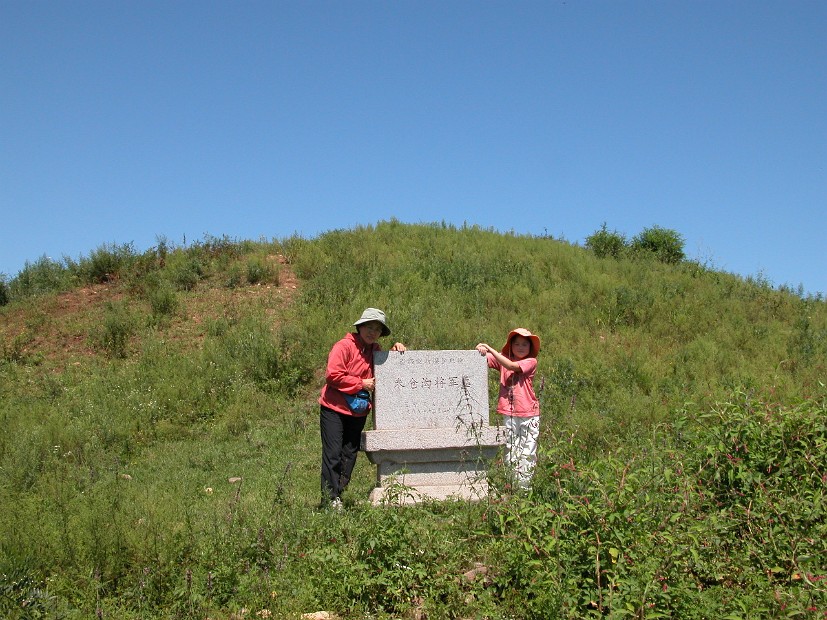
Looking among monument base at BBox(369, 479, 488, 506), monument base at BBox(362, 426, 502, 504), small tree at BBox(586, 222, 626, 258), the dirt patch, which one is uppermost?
small tree at BBox(586, 222, 626, 258)

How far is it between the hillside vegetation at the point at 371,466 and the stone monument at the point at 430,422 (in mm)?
527

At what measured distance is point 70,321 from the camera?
1369 cm

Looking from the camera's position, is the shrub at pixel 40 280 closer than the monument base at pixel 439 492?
No

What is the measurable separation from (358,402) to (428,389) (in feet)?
2.57

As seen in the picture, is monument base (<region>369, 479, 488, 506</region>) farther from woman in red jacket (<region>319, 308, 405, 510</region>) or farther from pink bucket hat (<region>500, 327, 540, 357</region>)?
pink bucket hat (<region>500, 327, 540, 357</region>)

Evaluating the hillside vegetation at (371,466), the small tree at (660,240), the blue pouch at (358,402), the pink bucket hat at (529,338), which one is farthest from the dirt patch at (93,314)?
the small tree at (660,240)

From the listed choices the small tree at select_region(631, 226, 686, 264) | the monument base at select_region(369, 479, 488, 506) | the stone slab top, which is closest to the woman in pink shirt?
the stone slab top

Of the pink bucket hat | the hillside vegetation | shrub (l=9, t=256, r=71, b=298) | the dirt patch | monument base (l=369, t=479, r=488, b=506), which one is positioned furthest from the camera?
shrub (l=9, t=256, r=71, b=298)

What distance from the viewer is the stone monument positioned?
6.44 metres

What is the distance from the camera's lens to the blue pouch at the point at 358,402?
635 centimetres

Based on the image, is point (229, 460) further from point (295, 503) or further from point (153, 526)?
point (153, 526)

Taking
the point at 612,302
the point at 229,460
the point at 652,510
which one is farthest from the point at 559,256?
the point at 652,510

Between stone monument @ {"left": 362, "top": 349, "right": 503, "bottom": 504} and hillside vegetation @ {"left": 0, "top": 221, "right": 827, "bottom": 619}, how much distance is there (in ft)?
1.73

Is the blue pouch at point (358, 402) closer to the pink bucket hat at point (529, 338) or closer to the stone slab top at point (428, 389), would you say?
the stone slab top at point (428, 389)
